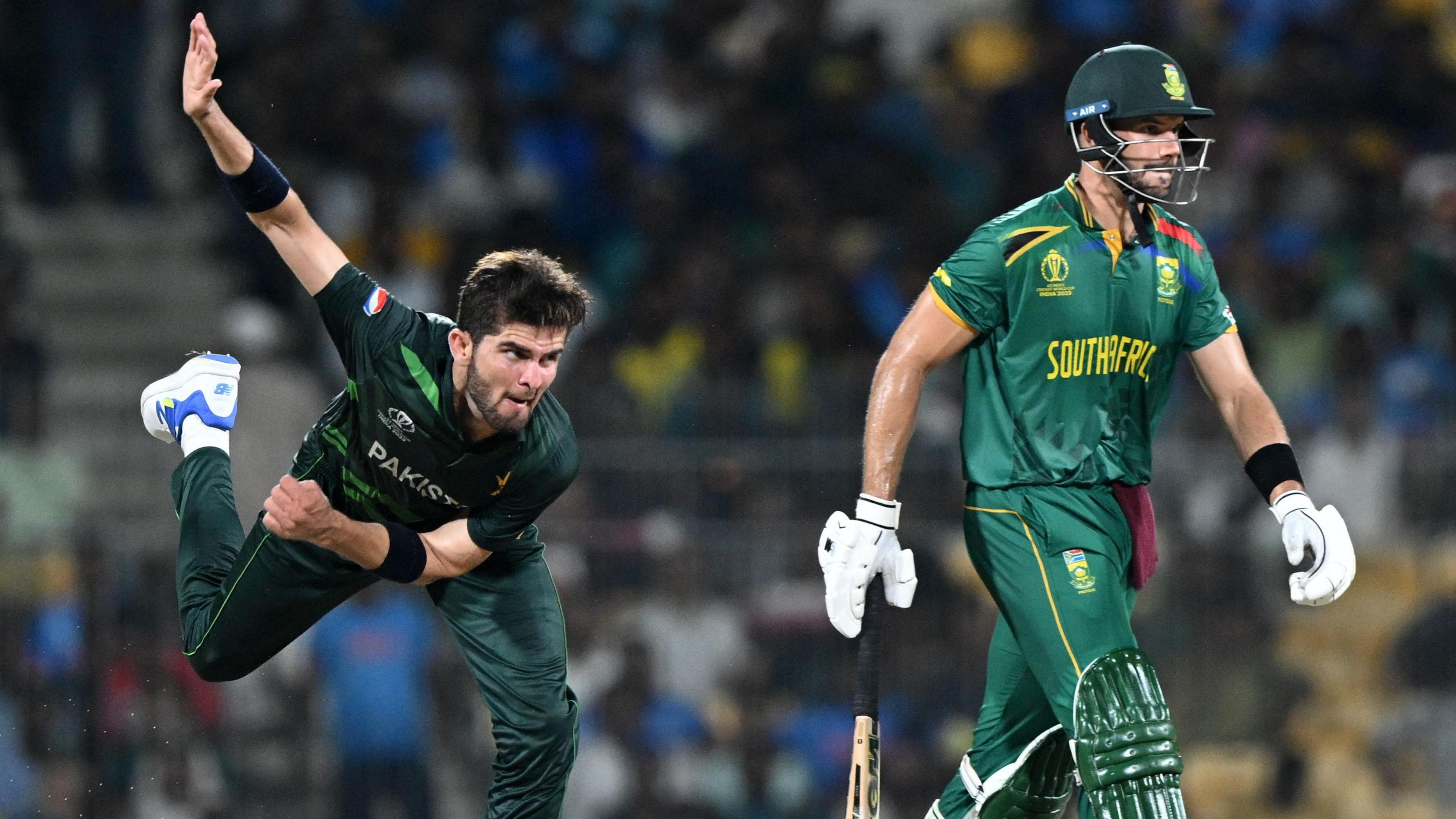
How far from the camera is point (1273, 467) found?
19.5ft

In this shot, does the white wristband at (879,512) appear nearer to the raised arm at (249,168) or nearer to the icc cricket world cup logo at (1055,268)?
the icc cricket world cup logo at (1055,268)

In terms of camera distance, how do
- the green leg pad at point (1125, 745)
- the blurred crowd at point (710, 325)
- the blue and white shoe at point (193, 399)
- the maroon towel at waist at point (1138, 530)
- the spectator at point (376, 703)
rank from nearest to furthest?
the green leg pad at point (1125, 745) → the maroon towel at waist at point (1138, 530) → the blue and white shoe at point (193, 399) → the spectator at point (376, 703) → the blurred crowd at point (710, 325)

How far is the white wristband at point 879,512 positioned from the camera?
5.86 m

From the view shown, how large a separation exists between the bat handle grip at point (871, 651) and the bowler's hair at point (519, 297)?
124 cm

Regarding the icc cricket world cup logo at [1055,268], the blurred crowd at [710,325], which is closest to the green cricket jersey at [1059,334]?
the icc cricket world cup logo at [1055,268]

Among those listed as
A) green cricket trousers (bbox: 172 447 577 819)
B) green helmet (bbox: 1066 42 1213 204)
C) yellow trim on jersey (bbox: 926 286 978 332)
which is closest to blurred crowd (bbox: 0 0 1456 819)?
green cricket trousers (bbox: 172 447 577 819)

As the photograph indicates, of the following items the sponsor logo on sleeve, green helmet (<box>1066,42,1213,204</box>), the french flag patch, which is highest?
green helmet (<box>1066,42,1213,204</box>)

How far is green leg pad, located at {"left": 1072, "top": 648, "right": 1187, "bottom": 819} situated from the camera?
5391mm

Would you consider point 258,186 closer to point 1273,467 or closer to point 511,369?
point 511,369

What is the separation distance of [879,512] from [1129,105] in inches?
56.3

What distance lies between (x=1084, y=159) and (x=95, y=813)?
5.99 meters

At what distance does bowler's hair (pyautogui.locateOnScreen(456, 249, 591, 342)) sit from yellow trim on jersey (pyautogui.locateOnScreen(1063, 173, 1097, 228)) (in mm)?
1524

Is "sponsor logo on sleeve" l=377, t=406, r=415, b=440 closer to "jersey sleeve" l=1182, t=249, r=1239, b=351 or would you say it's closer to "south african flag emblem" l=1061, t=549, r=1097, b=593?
"south african flag emblem" l=1061, t=549, r=1097, b=593

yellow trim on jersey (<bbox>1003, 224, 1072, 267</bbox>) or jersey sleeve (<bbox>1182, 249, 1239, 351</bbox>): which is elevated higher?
yellow trim on jersey (<bbox>1003, 224, 1072, 267</bbox>)
